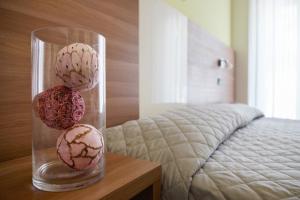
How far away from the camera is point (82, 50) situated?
1.71 feet

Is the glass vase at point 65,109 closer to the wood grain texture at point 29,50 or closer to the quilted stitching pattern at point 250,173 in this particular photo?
the wood grain texture at point 29,50

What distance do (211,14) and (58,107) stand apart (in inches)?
90.0

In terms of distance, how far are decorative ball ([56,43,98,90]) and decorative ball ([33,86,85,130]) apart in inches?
1.0

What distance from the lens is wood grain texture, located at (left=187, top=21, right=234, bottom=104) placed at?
1843mm

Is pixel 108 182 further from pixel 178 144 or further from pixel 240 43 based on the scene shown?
pixel 240 43

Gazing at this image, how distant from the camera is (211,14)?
94.2 inches

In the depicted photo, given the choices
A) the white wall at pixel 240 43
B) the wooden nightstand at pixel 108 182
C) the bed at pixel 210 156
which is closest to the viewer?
the wooden nightstand at pixel 108 182

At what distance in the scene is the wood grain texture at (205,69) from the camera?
1843mm

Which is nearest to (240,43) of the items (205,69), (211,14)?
(211,14)

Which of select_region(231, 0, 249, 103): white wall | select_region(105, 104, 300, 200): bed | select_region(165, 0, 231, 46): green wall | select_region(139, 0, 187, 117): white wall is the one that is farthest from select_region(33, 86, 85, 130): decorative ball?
select_region(231, 0, 249, 103): white wall

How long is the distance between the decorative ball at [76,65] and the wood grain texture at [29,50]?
0.25 meters

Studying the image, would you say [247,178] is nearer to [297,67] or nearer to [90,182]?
[90,182]

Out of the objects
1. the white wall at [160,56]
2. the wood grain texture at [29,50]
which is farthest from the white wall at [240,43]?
the wood grain texture at [29,50]

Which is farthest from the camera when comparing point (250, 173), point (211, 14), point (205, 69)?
point (211, 14)
